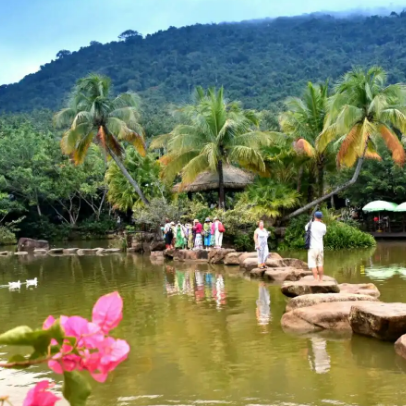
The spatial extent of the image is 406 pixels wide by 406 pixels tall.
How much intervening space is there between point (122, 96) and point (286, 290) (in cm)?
1659

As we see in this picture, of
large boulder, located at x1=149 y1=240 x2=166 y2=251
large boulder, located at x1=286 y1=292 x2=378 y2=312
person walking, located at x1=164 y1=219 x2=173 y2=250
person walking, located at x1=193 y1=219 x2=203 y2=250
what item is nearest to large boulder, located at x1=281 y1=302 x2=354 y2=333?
large boulder, located at x1=286 y1=292 x2=378 y2=312

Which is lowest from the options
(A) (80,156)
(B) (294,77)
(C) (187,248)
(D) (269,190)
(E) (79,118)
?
(C) (187,248)

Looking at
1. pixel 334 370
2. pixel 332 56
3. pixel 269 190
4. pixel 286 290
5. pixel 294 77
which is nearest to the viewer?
pixel 334 370

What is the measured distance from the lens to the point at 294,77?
7056cm

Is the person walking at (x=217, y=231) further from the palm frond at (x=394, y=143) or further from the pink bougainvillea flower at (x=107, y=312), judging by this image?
the pink bougainvillea flower at (x=107, y=312)

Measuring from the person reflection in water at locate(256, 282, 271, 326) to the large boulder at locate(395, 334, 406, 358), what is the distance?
2.16m

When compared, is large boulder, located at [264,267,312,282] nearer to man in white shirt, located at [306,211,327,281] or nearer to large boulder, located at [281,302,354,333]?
man in white shirt, located at [306,211,327,281]

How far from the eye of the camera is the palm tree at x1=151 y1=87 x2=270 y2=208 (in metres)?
21.6

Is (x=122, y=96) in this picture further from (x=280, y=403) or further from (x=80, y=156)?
(x=280, y=403)

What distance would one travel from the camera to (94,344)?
123 centimetres

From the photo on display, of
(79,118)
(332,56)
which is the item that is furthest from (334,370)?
(332,56)

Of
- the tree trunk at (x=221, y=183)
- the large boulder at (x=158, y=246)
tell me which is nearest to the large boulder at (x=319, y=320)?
the tree trunk at (x=221, y=183)

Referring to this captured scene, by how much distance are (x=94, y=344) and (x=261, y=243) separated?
41.4 ft

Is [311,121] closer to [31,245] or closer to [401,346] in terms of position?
[31,245]
